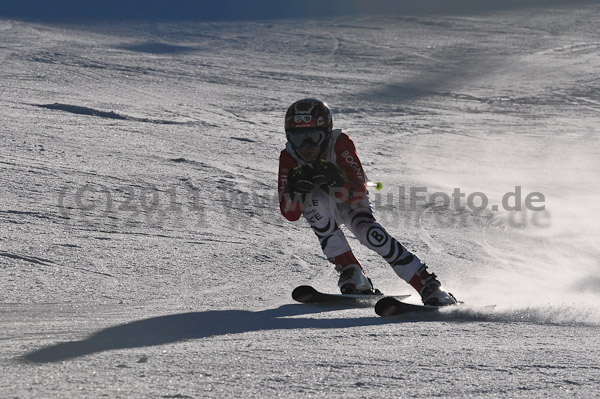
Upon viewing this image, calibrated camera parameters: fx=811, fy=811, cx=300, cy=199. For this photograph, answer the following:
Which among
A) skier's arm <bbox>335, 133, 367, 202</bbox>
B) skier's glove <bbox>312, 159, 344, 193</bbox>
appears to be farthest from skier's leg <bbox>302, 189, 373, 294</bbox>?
skier's glove <bbox>312, 159, 344, 193</bbox>

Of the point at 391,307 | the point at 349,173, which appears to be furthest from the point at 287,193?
the point at 391,307

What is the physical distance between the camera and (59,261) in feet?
19.1

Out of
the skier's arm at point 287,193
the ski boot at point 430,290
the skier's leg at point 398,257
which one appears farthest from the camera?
the skier's arm at point 287,193

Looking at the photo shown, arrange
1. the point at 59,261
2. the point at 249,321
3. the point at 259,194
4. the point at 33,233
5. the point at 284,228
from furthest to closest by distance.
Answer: the point at 259,194, the point at 284,228, the point at 33,233, the point at 59,261, the point at 249,321

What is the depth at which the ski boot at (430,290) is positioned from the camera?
490 centimetres

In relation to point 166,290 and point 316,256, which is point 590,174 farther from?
point 166,290

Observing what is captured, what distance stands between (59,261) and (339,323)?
2.43 m

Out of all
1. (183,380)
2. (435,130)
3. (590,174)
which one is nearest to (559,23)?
(435,130)

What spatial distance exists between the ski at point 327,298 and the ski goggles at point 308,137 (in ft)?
3.01

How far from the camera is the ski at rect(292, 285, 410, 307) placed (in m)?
5.17

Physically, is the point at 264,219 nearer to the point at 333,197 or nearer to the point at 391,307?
the point at 333,197

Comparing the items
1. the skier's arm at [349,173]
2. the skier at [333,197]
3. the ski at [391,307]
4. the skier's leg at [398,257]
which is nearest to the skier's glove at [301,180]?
the skier at [333,197]

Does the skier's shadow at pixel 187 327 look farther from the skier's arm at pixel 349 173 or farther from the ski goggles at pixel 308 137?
the ski goggles at pixel 308 137

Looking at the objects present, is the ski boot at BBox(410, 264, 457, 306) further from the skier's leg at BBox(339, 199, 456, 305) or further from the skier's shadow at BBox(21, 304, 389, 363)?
the skier's shadow at BBox(21, 304, 389, 363)
